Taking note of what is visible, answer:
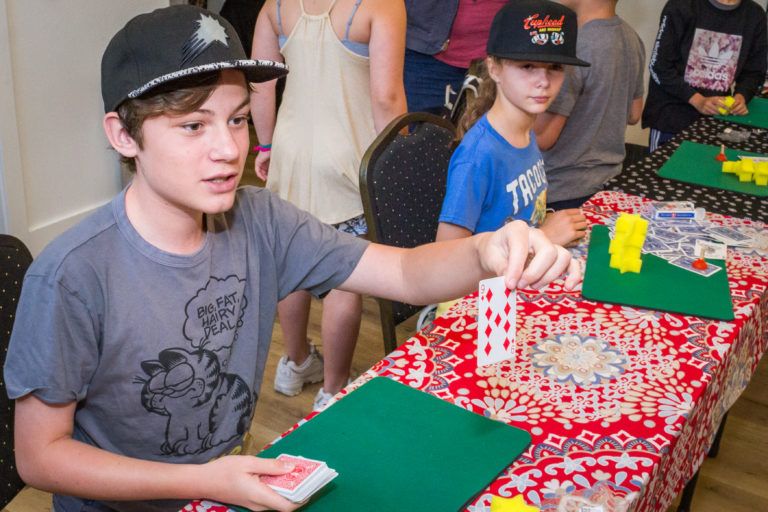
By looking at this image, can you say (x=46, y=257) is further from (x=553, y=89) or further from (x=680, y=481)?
(x=553, y=89)

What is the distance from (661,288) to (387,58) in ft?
3.38

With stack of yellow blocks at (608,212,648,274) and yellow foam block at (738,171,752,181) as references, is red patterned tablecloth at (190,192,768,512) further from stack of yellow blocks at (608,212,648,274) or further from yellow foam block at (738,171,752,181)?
yellow foam block at (738,171,752,181)

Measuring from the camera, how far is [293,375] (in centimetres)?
257

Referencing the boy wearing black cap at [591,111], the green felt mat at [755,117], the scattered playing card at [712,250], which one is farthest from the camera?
the green felt mat at [755,117]

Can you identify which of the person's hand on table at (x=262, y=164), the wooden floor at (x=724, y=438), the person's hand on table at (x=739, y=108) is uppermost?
the person's hand on table at (x=739, y=108)

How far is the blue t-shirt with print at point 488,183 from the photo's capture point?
185cm

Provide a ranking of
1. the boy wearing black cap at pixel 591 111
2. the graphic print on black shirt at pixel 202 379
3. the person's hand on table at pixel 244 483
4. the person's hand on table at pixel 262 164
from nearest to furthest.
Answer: the person's hand on table at pixel 244 483
the graphic print on black shirt at pixel 202 379
the boy wearing black cap at pixel 591 111
the person's hand on table at pixel 262 164

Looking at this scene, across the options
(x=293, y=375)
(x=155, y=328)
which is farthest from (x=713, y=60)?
(x=155, y=328)

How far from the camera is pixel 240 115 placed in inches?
45.1

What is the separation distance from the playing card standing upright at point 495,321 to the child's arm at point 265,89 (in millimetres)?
1432

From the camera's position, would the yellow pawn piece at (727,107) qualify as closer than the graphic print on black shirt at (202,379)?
No

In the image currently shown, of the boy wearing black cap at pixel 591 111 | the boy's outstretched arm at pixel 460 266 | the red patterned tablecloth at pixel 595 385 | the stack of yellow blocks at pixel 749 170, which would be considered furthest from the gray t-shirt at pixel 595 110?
the boy's outstretched arm at pixel 460 266

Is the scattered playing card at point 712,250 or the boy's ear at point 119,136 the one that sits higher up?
the boy's ear at point 119,136

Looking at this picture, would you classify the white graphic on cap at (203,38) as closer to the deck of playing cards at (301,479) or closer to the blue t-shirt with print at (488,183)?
the deck of playing cards at (301,479)
